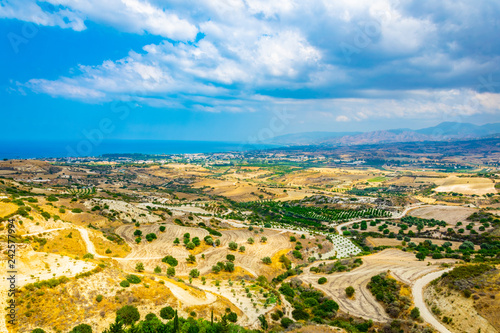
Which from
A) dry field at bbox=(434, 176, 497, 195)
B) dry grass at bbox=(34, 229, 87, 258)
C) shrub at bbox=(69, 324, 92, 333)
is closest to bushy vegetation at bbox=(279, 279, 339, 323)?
shrub at bbox=(69, 324, 92, 333)

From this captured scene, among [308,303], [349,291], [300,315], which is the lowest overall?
[308,303]

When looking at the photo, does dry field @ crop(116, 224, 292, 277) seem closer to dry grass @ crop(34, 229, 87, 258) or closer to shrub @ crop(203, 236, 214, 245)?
shrub @ crop(203, 236, 214, 245)

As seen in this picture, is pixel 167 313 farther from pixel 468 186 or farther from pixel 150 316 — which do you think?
pixel 468 186

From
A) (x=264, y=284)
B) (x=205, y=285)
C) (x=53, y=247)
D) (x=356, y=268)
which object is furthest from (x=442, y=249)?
(x=53, y=247)

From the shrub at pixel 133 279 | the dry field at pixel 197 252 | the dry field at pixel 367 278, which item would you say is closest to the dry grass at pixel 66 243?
the dry field at pixel 197 252

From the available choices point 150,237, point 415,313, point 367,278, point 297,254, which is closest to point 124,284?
point 150,237

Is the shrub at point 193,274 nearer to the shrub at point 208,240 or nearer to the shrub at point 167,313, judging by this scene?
the shrub at point 167,313
